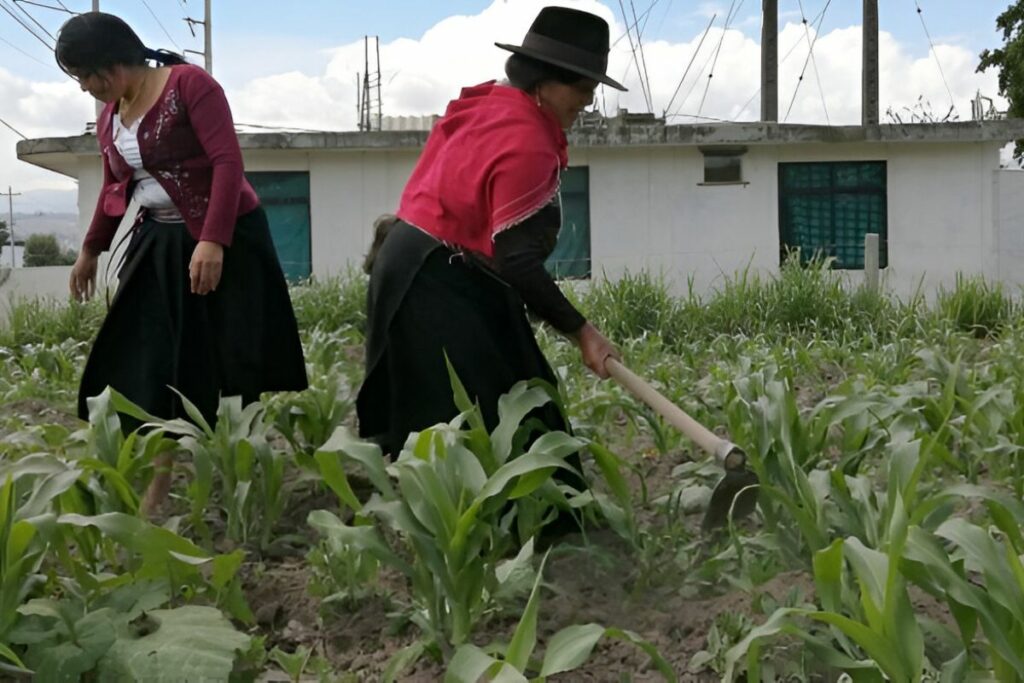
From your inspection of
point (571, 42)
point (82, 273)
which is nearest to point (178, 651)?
point (571, 42)

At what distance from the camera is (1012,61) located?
22.8m

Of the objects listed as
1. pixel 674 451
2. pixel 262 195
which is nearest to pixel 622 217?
pixel 262 195

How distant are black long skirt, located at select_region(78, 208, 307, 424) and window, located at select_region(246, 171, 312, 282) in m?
11.2

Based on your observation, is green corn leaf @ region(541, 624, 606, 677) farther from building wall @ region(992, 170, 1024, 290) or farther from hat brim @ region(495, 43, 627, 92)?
building wall @ region(992, 170, 1024, 290)

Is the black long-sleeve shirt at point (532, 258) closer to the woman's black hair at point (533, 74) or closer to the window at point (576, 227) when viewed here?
the woman's black hair at point (533, 74)

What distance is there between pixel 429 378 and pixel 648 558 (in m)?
0.69

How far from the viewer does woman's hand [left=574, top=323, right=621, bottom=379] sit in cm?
293

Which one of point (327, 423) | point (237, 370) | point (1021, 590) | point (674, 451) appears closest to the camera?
point (1021, 590)

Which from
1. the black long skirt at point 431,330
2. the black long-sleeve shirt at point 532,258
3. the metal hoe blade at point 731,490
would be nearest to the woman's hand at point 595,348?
the black long-sleeve shirt at point 532,258

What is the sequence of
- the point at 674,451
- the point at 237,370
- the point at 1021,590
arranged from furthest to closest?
the point at 674,451, the point at 237,370, the point at 1021,590

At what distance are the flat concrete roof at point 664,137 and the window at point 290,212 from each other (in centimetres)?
52

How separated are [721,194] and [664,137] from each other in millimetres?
1079

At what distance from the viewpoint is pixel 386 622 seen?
2.64 m

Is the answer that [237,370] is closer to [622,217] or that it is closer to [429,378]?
[429,378]
